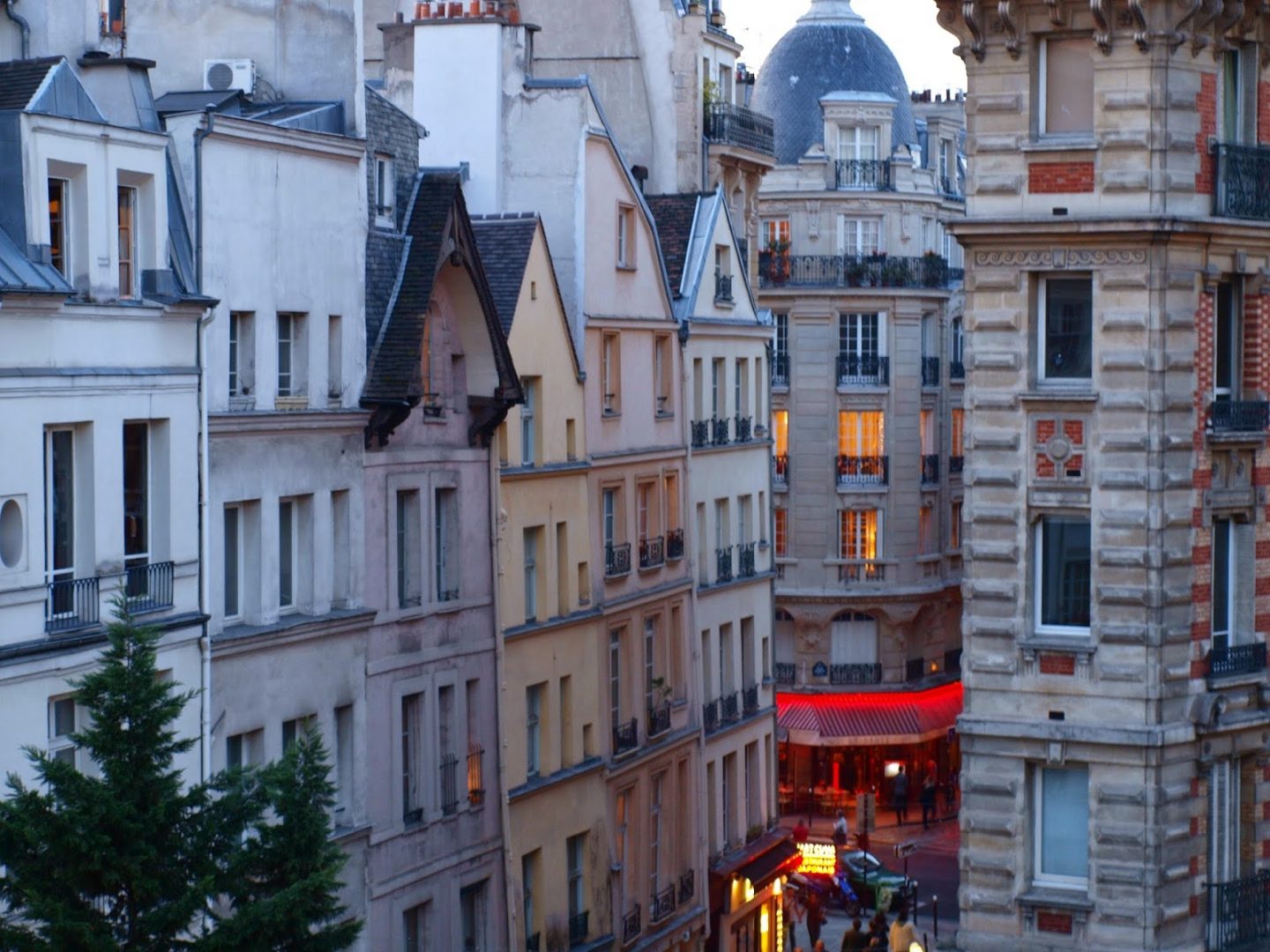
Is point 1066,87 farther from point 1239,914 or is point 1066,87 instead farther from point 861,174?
point 861,174

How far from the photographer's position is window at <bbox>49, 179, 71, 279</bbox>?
36438 mm

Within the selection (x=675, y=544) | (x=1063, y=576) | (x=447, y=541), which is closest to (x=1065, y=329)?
(x=1063, y=576)

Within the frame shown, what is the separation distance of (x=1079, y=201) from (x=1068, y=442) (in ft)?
11.3

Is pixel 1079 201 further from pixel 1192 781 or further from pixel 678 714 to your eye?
pixel 678 714

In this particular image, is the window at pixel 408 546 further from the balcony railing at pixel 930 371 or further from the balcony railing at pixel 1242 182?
the balcony railing at pixel 930 371

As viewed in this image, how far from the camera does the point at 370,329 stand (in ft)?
149

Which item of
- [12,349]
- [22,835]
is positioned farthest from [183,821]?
[12,349]

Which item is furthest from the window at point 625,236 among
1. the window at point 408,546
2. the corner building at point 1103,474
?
the corner building at point 1103,474

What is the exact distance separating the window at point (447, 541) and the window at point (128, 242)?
34.6 feet

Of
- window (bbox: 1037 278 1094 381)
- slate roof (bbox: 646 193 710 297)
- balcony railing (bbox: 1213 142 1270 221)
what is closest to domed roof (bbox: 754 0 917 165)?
slate roof (bbox: 646 193 710 297)

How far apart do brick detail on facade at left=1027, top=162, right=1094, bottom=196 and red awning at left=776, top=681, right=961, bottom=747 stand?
45419 mm

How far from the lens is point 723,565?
63.9 metres

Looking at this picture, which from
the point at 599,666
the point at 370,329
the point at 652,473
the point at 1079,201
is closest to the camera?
the point at 1079,201

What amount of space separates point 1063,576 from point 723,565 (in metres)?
23.2
